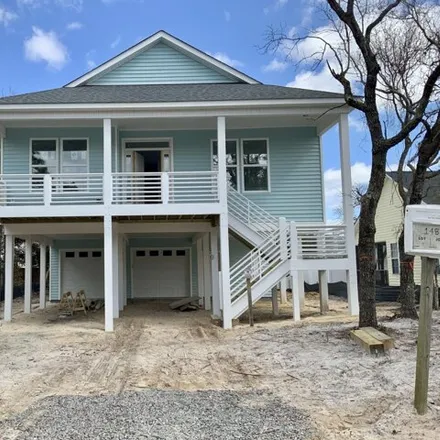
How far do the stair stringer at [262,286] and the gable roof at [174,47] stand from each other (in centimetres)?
724

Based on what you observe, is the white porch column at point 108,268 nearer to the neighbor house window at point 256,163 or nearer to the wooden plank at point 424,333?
the neighbor house window at point 256,163

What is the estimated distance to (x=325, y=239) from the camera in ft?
40.4

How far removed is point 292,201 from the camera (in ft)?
47.4

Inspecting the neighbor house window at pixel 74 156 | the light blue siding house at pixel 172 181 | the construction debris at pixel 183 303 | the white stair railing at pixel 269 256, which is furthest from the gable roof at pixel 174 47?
the construction debris at pixel 183 303

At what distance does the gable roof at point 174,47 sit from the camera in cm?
1570

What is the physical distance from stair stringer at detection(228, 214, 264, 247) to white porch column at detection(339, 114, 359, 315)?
2.18 meters

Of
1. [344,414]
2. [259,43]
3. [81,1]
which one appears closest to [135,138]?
[259,43]

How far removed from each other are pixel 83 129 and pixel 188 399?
10.7m

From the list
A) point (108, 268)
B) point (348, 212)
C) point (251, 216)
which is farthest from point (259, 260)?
point (108, 268)

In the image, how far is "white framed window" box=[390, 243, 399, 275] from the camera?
22094 millimetres

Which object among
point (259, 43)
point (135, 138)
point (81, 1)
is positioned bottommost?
point (135, 138)

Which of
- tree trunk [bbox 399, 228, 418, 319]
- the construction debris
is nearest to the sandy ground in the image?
tree trunk [bbox 399, 228, 418, 319]

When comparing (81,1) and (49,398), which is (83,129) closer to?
(81,1)

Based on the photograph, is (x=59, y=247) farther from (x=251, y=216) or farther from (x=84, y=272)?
(x=251, y=216)
